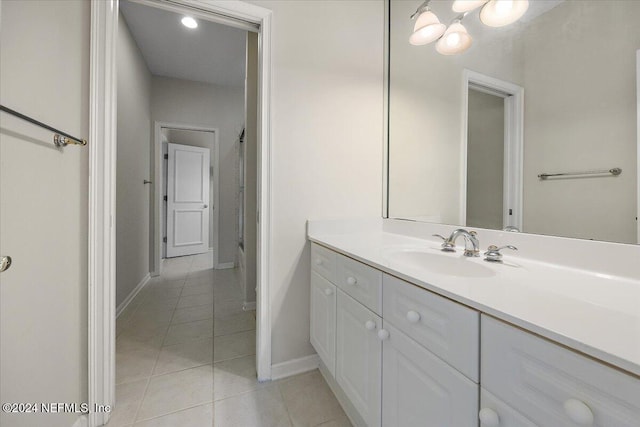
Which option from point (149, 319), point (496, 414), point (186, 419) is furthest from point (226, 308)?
point (496, 414)

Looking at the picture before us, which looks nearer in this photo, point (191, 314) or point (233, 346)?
point (233, 346)

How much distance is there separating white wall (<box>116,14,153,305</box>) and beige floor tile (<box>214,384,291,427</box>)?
5.24ft

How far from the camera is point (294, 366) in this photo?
1.46 meters

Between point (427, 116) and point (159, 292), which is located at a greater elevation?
point (427, 116)

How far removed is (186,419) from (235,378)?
0.99 ft

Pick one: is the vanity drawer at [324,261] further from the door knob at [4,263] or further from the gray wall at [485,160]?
the door knob at [4,263]

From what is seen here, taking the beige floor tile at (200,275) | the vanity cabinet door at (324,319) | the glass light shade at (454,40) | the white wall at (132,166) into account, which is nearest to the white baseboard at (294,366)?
the vanity cabinet door at (324,319)

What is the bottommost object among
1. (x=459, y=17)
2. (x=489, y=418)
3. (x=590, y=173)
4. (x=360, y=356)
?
(x=360, y=356)

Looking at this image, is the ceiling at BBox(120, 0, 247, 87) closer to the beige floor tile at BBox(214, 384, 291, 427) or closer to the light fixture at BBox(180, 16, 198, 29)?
the light fixture at BBox(180, 16, 198, 29)

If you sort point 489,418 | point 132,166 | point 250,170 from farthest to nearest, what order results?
point 132,166
point 250,170
point 489,418

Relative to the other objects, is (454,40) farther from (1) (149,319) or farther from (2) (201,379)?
(1) (149,319)

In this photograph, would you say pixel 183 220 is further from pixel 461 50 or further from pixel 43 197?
pixel 461 50

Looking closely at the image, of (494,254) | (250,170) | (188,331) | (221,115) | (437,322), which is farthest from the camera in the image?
(221,115)

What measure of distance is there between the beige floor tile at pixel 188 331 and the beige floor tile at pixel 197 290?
2.41 ft
